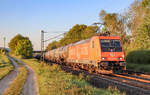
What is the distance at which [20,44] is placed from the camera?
5831 cm

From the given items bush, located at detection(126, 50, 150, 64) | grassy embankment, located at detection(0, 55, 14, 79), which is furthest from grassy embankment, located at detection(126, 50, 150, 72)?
grassy embankment, located at detection(0, 55, 14, 79)

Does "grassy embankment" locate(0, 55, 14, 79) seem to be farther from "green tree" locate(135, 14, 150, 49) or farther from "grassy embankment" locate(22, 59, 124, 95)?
"green tree" locate(135, 14, 150, 49)

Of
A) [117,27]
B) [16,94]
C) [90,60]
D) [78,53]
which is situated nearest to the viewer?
[16,94]

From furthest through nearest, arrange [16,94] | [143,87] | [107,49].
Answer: [107,49] < [143,87] < [16,94]

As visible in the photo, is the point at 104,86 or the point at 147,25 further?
the point at 147,25

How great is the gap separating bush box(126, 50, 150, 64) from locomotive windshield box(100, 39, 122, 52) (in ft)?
30.8

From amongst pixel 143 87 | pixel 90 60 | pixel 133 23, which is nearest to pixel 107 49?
pixel 90 60

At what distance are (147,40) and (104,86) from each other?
19017 millimetres

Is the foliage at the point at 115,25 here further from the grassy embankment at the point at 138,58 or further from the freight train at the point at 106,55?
the freight train at the point at 106,55

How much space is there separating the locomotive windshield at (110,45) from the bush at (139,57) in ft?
30.8

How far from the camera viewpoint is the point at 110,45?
1653 cm

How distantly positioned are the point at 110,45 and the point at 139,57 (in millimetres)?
10493

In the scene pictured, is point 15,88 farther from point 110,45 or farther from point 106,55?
point 110,45

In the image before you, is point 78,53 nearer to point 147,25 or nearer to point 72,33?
point 147,25
